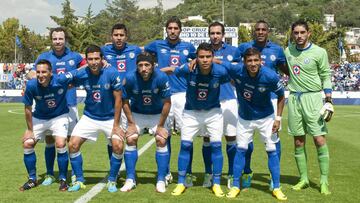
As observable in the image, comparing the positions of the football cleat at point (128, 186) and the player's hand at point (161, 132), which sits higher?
the player's hand at point (161, 132)

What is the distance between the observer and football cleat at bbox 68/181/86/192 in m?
6.68

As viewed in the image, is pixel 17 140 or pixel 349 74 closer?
pixel 17 140

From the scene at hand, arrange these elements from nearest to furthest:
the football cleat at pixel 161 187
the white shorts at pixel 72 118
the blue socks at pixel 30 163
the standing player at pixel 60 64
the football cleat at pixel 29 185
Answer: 1. the football cleat at pixel 161 187
2. the football cleat at pixel 29 185
3. the blue socks at pixel 30 163
4. the standing player at pixel 60 64
5. the white shorts at pixel 72 118

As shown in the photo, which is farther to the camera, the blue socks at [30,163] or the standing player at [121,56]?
the standing player at [121,56]

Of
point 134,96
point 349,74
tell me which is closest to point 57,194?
point 134,96

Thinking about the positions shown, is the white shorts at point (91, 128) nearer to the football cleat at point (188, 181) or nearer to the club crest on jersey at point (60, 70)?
the club crest on jersey at point (60, 70)

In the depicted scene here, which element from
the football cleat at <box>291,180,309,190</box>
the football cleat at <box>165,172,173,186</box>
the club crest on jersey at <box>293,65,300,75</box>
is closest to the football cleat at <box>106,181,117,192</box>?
the football cleat at <box>165,172,173,186</box>

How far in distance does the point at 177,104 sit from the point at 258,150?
420cm

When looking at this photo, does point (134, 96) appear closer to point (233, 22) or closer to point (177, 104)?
point (177, 104)

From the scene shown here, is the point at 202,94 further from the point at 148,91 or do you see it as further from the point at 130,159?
the point at 130,159

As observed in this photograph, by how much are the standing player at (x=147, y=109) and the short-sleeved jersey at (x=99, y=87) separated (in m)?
0.21

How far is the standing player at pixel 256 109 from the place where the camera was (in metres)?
6.48

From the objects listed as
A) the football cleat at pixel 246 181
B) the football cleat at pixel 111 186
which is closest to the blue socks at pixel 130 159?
the football cleat at pixel 111 186

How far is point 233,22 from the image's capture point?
534 ft
